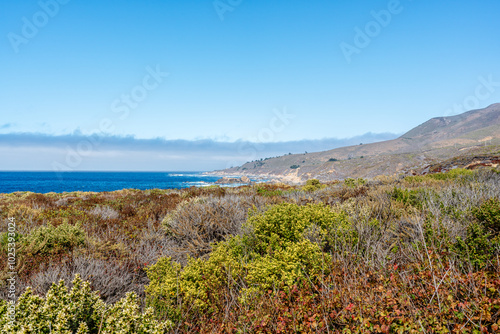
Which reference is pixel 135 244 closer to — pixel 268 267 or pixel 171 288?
pixel 171 288

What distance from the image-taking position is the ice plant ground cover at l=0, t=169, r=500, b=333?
Answer: 2395mm

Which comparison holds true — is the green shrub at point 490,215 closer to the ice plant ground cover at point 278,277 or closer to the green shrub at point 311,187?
the ice plant ground cover at point 278,277

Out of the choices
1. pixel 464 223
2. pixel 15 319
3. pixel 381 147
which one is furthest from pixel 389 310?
pixel 381 147

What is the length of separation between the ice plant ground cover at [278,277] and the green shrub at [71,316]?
0.04 ft

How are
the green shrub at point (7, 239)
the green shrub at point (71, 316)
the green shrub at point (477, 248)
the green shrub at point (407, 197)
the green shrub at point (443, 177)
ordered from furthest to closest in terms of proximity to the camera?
the green shrub at point (443, 177), the green shrub at point (407, 197), the green shrub at point (7, 239), the green shrub at point (477, 248), the green shrub at point (71, 316)

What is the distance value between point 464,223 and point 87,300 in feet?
19.3

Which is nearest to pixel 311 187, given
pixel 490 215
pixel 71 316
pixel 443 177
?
pixel 443 177

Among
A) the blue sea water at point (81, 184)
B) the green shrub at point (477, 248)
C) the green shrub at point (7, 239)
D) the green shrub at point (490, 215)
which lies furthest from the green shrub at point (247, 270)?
the blue sea water at point (81, 184)

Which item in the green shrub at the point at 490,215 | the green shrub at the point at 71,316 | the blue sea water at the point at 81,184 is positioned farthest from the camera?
the blue sea water at the point at 81,184

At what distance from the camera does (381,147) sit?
15212 centimetres

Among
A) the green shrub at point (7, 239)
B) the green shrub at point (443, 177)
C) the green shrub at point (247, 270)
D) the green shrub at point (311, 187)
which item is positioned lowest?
the green shrub at point (311, 187)

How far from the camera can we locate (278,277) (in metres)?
3.44

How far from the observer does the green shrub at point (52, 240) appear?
5.07 meters

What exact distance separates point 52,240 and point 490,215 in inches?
333
